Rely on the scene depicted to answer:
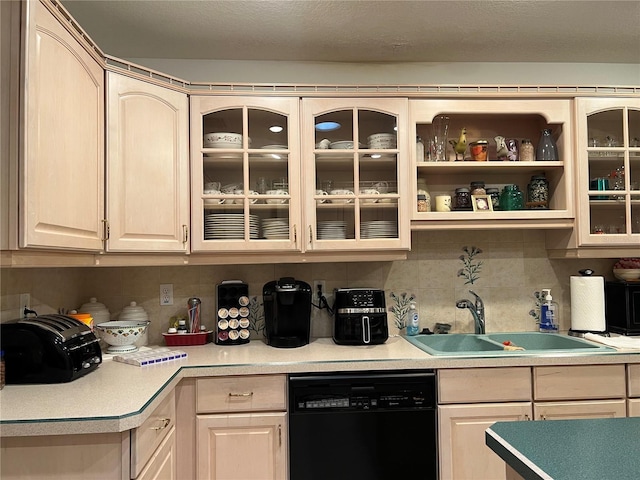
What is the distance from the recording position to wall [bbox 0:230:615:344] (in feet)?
8.25

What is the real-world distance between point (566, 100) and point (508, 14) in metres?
0.56

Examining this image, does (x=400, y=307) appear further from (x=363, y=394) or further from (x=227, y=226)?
(x=227, y=226)

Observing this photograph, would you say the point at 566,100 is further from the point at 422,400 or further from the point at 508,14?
the point at 422,400

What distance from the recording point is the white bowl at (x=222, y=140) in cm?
229

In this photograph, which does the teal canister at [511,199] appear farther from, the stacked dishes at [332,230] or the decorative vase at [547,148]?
the stacked dishes at [332,230]

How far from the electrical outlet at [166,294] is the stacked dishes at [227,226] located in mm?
455

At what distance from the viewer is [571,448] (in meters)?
1.00

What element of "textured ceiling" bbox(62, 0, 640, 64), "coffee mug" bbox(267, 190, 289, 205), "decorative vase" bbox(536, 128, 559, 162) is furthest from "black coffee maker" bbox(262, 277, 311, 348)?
"decorative vase" bbox(536, 128, 559, 162)

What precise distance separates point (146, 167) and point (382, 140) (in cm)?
114

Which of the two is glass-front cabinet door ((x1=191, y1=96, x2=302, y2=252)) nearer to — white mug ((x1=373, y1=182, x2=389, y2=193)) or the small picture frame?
white mug ((x1=373, y1=182, x2=389, y2=193))

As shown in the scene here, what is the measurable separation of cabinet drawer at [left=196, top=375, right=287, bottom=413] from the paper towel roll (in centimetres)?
163

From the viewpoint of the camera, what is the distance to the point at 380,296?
92.2 inches

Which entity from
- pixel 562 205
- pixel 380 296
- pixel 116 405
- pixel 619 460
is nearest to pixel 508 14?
pixel 562 205

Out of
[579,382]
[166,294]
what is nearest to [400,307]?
[579,382]
